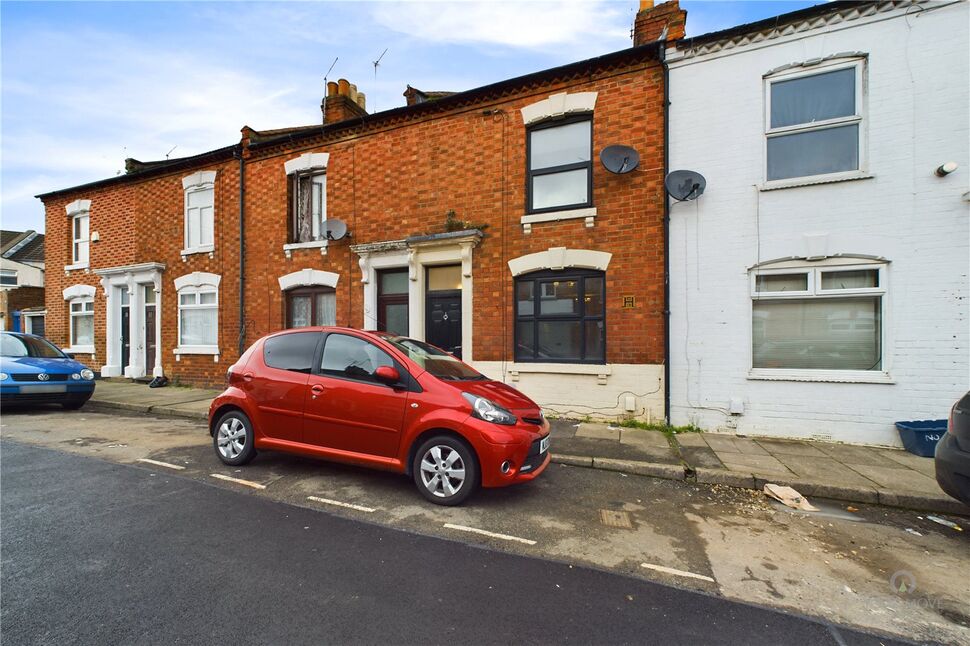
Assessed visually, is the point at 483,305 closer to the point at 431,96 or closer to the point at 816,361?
the point at 816,361

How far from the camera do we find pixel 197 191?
11352 mm

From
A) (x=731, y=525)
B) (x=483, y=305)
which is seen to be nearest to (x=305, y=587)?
(x=731, y=525)

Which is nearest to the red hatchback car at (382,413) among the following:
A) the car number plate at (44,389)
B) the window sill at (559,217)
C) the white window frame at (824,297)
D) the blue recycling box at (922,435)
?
the window sill at (559,217)

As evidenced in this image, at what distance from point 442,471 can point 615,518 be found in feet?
5.57

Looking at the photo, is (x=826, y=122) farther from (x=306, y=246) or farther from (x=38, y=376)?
(x=38, y=376)

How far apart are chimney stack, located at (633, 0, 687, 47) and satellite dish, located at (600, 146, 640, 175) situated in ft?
6.56

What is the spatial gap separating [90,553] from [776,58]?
10.2 meters

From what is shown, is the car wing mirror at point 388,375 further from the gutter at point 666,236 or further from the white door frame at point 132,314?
the white door frame at point 132,314

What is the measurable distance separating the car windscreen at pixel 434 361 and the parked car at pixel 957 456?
4.25m

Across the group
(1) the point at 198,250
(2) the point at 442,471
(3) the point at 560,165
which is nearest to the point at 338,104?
(1) the point at 198,250

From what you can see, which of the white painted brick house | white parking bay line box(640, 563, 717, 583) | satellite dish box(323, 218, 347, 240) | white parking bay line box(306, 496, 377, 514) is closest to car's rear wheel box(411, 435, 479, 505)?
white parking bay line box(306, 496, 377, 514)

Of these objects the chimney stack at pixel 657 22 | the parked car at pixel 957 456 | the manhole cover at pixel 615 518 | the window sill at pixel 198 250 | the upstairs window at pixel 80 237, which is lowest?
the manhole cover at pixel 615 518

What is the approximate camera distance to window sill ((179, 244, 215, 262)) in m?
11.0

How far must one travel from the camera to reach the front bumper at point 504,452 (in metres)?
3.83
